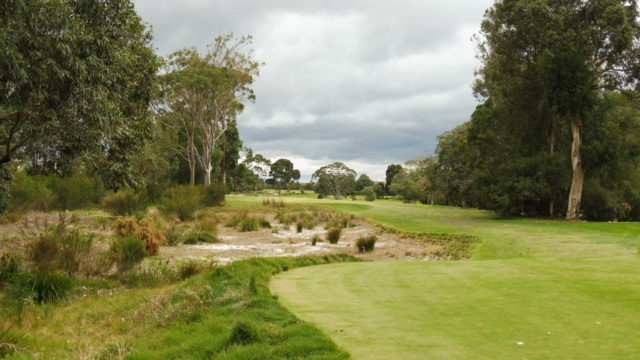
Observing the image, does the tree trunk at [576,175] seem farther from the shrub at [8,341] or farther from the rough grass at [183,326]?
the shrub at [8,341]

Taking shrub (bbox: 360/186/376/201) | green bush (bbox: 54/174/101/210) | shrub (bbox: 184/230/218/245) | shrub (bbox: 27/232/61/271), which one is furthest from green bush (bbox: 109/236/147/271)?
shrub (bbox: 360/186/376/201)

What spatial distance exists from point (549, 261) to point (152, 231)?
12.7 metres

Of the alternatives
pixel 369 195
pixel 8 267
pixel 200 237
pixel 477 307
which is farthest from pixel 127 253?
pixel 369 195

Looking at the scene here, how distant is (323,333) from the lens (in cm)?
594

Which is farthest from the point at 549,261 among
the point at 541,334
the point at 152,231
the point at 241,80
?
the point at 241,80

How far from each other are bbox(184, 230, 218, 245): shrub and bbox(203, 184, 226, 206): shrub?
2045cm

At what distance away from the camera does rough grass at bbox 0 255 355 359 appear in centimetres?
609

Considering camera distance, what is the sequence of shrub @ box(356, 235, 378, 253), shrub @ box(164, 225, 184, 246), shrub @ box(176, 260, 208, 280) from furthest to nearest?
shrub @ box(164, 225, 184, 246)
shrub @ box(356, 235, 378, 253)
shrub @ box(176, 260, 208, 280)

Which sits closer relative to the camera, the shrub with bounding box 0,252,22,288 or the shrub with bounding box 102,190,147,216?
the shrub with bounding box 0,252,22,288

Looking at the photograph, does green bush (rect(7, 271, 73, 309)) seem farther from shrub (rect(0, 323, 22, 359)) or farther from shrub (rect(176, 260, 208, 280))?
shrub (rect(0, 323, 22, 359))

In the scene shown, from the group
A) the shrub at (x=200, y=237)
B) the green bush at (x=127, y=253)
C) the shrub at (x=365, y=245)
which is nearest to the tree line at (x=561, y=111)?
the shrub at (x=365, y=245)

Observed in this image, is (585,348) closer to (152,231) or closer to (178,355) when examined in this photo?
(178,355)

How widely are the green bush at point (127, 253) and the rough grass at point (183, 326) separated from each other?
2.01 m

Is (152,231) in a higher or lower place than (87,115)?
lower
